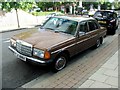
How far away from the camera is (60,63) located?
5.10 meters

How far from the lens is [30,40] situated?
4.87m

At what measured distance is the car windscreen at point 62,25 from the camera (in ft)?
18.4

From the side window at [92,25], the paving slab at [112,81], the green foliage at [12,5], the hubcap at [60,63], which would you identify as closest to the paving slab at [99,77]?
the paving slab at [112,81]

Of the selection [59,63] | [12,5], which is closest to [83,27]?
[59,63]

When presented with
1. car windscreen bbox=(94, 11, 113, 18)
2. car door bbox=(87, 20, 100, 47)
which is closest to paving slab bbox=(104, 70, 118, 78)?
car door bbox=(87, 20, 100, 47)

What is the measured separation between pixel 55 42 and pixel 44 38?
16.0 inches

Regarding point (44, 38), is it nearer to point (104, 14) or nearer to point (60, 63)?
point (60, 63)

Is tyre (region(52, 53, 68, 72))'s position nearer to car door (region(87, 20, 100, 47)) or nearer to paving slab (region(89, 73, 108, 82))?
paving slab (region(89, 73, 108, 82))

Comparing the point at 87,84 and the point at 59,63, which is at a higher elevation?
the point at 59,63

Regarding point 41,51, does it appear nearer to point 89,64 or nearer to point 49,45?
point 49,45

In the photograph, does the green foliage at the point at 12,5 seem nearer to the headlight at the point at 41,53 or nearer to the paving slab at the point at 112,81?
the headlight at the point at 41,53

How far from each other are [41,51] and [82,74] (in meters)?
1.45

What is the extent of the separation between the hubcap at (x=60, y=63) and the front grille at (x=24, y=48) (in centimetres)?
88

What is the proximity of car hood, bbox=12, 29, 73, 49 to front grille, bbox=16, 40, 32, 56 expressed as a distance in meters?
0.13
